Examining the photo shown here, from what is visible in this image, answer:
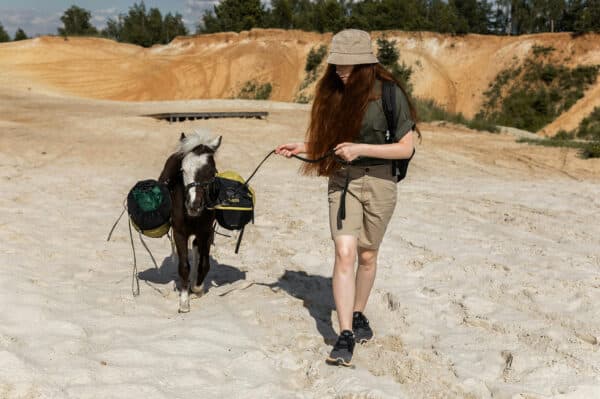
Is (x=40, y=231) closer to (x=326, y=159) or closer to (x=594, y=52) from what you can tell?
(x=326, y=159)

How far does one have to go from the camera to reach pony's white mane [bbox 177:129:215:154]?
476 centimetres

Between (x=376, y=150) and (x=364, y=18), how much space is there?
1988 inches

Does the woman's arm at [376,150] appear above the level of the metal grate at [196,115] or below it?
above

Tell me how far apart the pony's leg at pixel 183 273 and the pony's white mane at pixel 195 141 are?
807 mm

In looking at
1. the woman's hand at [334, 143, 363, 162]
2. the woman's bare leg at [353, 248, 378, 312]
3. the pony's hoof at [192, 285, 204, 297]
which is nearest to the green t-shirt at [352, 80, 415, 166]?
the woman's hand at [334, 143, 363, 162]

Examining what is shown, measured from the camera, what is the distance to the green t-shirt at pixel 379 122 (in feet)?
12.0

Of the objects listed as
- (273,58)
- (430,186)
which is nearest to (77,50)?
(273,58)

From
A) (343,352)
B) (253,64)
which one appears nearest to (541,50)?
(253,64)

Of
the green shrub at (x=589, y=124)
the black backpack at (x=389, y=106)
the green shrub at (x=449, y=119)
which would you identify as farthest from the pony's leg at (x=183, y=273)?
the green shrub at (x=589, y=124)

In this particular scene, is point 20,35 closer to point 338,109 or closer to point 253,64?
point 253,64

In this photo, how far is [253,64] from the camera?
46.6 metres

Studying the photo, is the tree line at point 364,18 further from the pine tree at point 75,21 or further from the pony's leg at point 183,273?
the pony's leg at point 183,273

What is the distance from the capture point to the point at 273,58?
47812 millimetres

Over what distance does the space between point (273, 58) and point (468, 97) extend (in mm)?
17042
